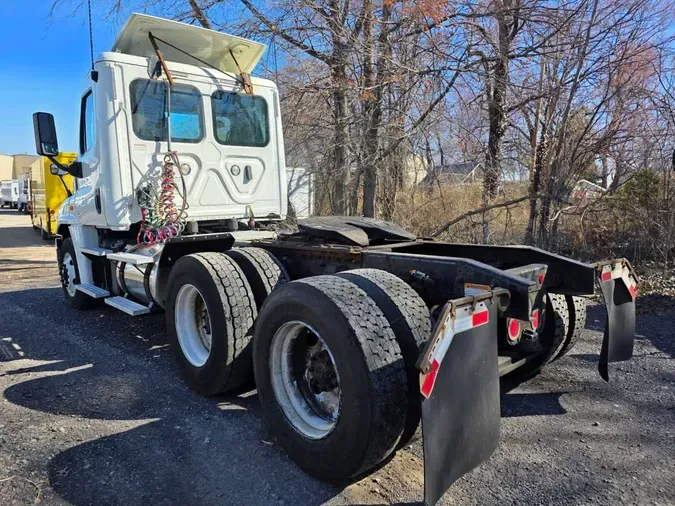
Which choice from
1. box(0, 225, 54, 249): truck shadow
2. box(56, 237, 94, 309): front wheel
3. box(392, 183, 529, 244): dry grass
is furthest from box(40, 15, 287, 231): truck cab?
box(0, 225, 54, 249): truck shadow

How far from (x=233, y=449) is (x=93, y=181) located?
3.95m

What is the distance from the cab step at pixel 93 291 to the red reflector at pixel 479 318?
16.0 ft

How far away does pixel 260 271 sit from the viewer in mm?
4125

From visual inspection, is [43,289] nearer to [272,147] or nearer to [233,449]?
[272,147]

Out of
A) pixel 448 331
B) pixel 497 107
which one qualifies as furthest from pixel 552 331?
pixel 497 107

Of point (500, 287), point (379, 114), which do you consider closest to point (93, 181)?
point (500, 287)

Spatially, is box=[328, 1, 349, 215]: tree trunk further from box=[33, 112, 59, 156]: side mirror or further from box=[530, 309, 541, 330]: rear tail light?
box=[530, 309, 541, 330]: rear tail light

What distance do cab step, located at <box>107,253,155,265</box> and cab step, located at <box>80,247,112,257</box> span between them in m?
0.33

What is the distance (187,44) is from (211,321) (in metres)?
3.57

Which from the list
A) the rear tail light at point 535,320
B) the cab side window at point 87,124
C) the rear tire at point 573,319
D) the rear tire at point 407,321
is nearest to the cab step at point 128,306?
the cab side window at point 87,124

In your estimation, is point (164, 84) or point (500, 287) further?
point (164, 84)

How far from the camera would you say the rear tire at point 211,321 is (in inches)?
151

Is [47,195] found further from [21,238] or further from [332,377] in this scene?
[332,377]

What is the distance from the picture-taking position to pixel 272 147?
6.39m
